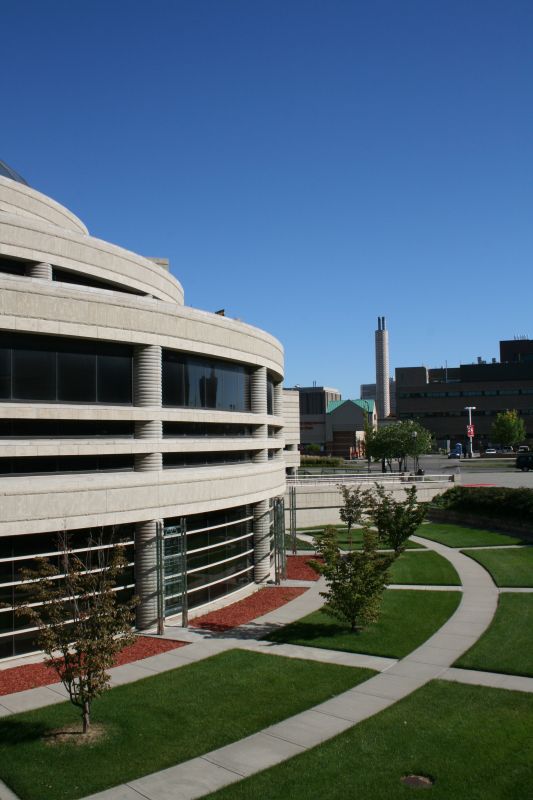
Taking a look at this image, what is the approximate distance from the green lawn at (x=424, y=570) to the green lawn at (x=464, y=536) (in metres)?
3.93

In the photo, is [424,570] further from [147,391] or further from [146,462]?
[147,391]

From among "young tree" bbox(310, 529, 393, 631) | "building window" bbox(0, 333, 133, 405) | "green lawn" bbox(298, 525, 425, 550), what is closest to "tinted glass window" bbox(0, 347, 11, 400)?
"building window" bbox(0, 333, 133, 405)

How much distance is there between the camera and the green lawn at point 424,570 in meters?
28.1

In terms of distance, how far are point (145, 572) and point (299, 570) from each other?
11.5m

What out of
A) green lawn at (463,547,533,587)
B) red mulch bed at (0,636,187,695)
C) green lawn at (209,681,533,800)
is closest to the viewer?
green lawn at (209,681,533,800)

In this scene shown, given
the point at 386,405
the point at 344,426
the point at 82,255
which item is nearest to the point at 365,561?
the point at 82,255

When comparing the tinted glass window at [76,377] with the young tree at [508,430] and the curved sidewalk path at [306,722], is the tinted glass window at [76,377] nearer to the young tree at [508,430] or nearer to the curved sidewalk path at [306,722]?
the curved sidewalk path at [306,722]

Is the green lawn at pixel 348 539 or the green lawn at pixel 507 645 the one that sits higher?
the green lawn at pixel 348 539

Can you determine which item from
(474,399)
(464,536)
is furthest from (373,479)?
(474,399)

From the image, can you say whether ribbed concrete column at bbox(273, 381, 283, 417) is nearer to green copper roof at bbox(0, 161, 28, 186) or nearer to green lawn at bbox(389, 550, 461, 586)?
green lawn at bbox(389, 550, 461, 586)

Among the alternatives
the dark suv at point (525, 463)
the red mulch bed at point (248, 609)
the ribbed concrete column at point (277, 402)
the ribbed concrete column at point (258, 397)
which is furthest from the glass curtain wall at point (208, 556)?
the dark suv at point (525, 463)

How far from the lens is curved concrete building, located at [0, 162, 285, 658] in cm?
1878

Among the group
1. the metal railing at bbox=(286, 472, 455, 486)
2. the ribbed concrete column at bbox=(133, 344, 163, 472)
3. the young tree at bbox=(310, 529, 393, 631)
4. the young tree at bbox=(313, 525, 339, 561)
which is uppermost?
the ribbed concrete column at bbox=(133, 344, 163, 472)

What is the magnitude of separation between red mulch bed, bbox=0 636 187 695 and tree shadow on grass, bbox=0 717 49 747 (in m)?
2.00
